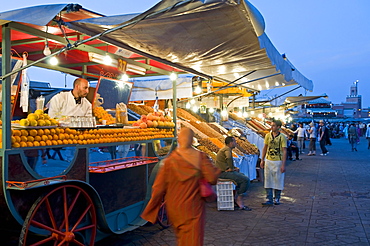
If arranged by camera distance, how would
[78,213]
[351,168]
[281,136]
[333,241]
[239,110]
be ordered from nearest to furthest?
[78,213]
[333,241]
[281,136]
[351,168]
[239,110]

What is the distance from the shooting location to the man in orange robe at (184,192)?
315 cm

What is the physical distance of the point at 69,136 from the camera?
161 inches

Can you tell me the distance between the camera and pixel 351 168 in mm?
12773

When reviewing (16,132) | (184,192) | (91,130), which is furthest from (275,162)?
(16,132)

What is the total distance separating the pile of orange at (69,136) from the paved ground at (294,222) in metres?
1.46

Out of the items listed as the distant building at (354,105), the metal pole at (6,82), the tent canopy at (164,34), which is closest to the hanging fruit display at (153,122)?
the tent canopy at (164,34)

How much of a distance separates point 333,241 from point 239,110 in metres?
14.1

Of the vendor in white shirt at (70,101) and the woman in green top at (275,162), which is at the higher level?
the vendor in white shirt at (70,101)

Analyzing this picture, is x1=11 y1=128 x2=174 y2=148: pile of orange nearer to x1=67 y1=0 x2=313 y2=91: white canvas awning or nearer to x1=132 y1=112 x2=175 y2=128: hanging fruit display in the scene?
x1=132 y1=112 x2=175 y2=128: hanging fruit display

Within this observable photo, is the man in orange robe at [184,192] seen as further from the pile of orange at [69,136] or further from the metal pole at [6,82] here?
the metal pole at [6,82]

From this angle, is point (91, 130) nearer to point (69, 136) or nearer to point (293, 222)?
point (69, 136)

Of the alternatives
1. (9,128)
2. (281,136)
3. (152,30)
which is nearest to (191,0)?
(152,30)

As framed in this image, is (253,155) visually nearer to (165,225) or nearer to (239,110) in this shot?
(165,225)

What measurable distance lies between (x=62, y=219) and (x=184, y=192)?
1.52 metres
